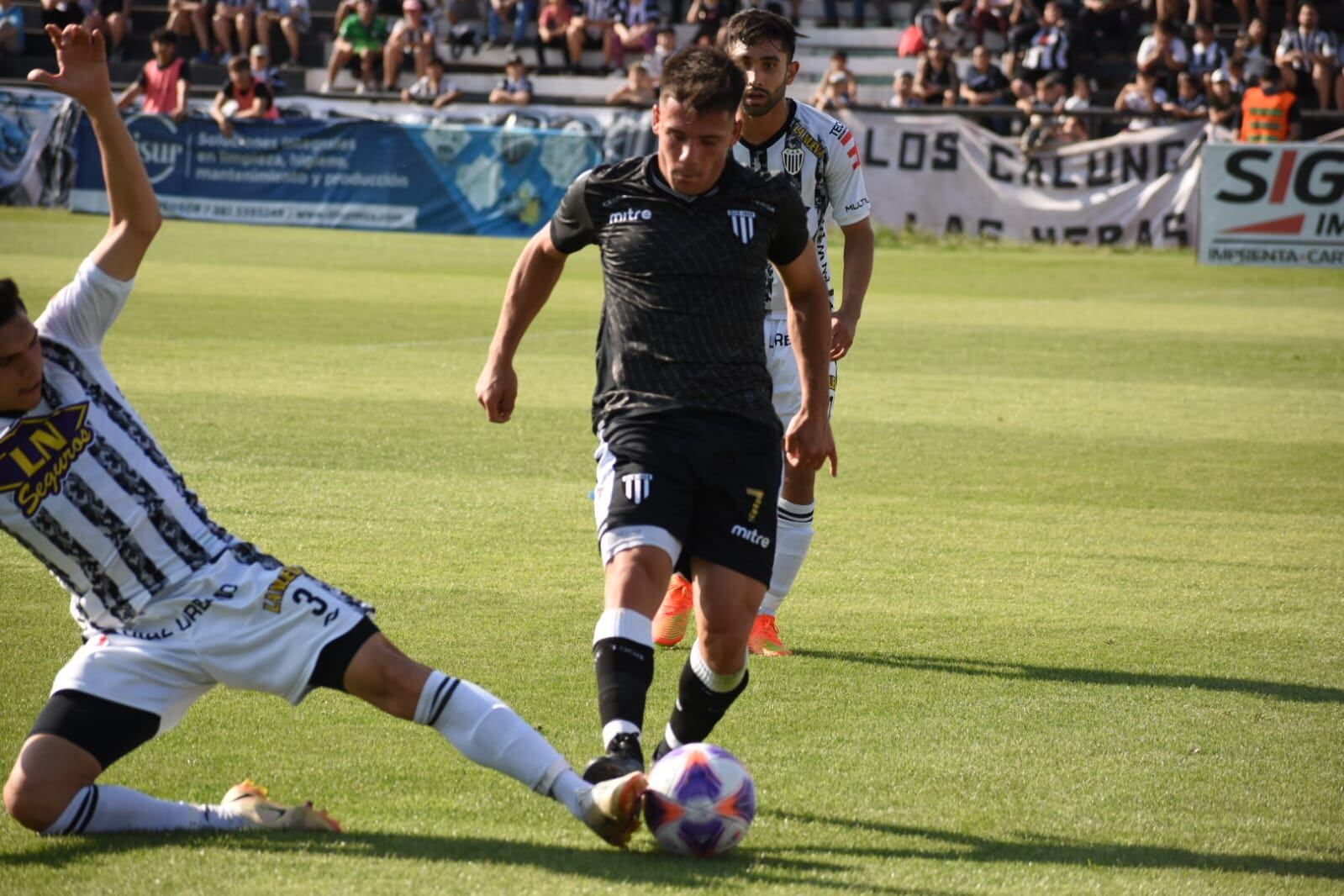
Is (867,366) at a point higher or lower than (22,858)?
lower

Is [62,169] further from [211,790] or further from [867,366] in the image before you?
[211,790]

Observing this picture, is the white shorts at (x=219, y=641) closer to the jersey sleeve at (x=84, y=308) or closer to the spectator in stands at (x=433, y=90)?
the jersey sleeve at (x=84, y=308)

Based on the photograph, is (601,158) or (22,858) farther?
(601,158)

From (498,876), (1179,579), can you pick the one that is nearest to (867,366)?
(1179,579)

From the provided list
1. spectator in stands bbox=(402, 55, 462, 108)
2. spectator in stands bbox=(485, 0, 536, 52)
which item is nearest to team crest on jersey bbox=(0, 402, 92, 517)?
spectator in stands bbox=(402, 55, 462, 108)

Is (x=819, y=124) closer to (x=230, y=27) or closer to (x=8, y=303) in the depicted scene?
(x=8, y=303)

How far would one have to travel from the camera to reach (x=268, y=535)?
7688 mm

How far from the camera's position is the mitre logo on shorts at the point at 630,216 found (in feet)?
15.1

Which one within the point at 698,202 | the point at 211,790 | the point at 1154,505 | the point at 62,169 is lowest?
the point at 62,169

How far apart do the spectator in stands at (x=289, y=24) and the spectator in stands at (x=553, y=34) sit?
17.4 ft

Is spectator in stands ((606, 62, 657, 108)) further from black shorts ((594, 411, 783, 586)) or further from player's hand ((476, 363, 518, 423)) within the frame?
black shorts ((594, 411, 783, 586))

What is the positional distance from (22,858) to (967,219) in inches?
896

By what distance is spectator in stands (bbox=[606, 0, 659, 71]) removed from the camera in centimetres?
3200

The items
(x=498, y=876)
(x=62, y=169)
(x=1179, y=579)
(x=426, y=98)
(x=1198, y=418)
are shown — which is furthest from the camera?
(x=426, y=98)
